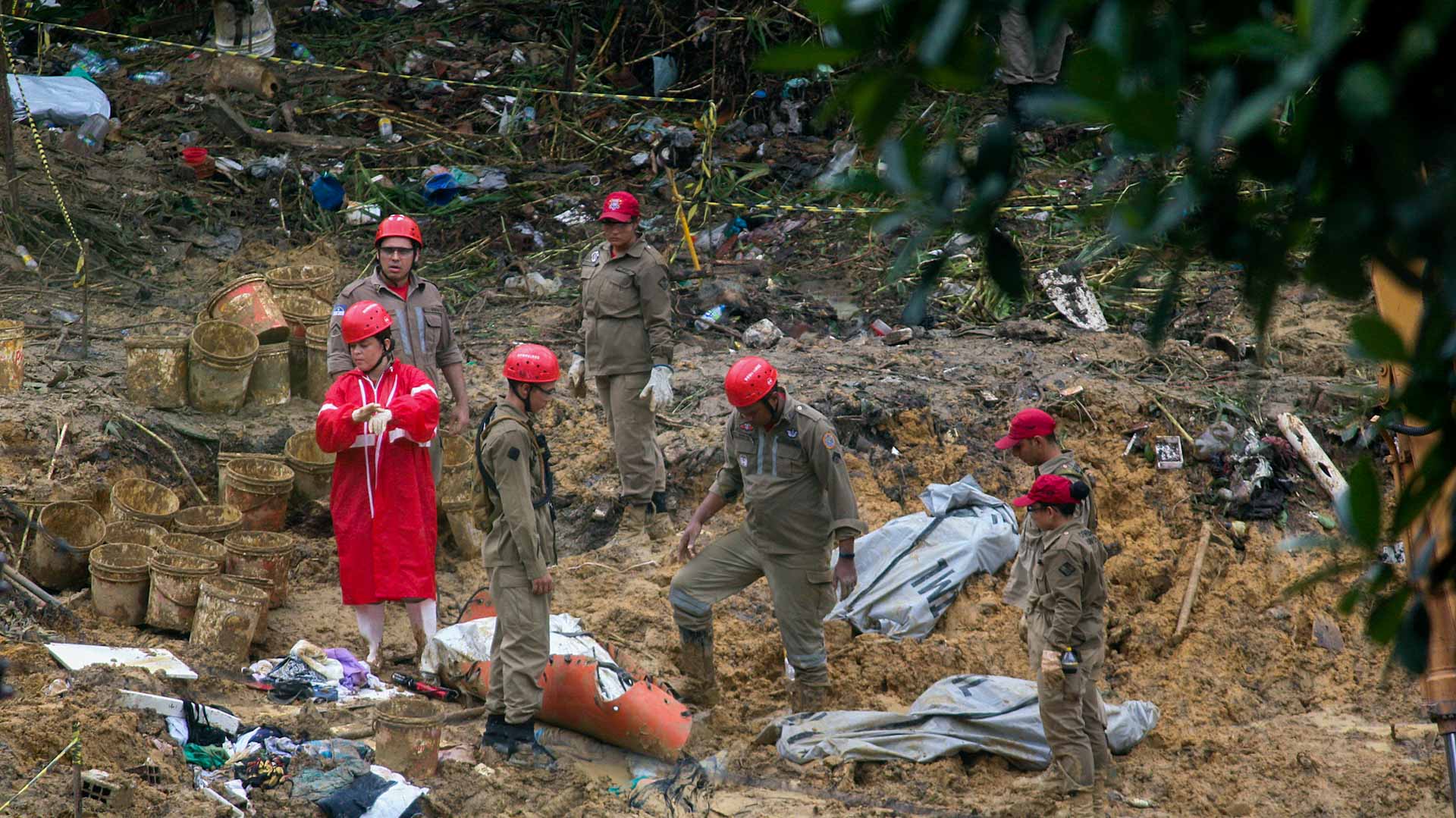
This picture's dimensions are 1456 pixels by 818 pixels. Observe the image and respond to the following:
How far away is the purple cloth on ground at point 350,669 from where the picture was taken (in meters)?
6.59

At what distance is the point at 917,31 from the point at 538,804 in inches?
181

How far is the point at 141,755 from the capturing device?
5211 mm

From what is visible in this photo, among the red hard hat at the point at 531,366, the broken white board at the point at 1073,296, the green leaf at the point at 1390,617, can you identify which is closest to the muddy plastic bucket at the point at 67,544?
the red hard hat at the point at 531,366

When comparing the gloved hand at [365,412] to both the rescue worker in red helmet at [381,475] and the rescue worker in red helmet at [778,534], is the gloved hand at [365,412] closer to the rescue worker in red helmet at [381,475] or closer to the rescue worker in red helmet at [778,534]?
the rescue worker in red helmet at [381,475]

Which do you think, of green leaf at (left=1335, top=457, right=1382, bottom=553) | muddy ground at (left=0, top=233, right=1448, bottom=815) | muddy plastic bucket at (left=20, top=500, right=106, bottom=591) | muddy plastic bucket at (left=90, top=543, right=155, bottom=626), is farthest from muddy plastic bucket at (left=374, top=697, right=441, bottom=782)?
green leaf at (left=1335, top=457, right=1382, bottom=553)

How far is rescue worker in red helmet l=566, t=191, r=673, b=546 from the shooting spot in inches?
317

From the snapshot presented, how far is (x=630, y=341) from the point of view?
819 centimetres

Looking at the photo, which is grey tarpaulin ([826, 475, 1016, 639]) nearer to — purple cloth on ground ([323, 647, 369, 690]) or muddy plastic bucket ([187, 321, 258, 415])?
purple cloth on ground ([323, 647, 369, 690])

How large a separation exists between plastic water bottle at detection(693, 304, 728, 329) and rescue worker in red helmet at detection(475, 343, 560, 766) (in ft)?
14.8

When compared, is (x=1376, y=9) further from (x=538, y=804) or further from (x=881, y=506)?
(x=881, y=506)

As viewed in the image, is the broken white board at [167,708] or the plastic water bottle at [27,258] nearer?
the broken white board at [167,708]

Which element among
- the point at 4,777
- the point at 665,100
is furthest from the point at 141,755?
the point at 665,100

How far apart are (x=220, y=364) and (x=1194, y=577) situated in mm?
6141

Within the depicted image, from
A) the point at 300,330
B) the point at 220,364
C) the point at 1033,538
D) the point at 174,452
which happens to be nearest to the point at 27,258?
the point at 300,330
